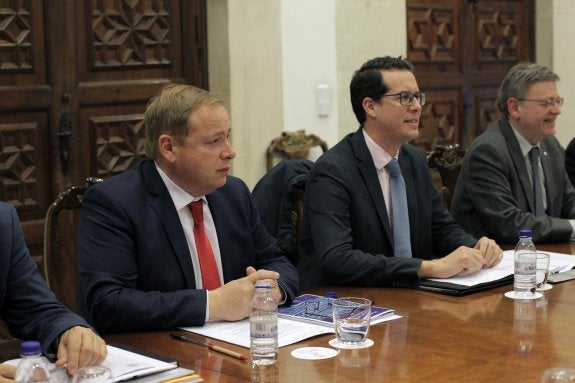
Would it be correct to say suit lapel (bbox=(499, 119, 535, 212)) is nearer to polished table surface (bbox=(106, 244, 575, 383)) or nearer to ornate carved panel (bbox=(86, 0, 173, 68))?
polished table surface (bbox=(106, 244, 575, 383))

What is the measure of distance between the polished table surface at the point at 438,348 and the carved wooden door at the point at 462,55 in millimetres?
3429

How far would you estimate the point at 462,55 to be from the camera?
6438mm

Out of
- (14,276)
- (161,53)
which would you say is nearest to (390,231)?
(14,276)

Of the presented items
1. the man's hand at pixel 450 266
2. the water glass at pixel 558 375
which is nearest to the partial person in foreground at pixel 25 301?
the water glass at pixel 558 375

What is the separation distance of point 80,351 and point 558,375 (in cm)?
105

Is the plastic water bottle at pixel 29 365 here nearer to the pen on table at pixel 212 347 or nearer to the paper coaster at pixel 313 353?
the pen on table at pixel 212 347

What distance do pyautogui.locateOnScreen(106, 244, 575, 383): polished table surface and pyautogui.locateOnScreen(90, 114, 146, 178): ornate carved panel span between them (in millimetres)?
2106

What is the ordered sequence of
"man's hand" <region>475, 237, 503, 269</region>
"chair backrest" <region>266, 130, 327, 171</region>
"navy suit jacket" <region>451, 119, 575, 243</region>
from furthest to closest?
1. "chair backrest" <region>266, 130, 327, 171</region>
2. "navy suit jacket" <region>451, 119, 575, 243</region>
3. "man's hand" <region>475, 237, 503, 269</region>

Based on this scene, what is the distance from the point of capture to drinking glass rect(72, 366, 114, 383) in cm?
205

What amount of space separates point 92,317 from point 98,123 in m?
2.04

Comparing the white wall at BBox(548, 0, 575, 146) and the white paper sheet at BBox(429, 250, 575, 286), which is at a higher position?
the white wall at BBox(548, 0, 575, 146)

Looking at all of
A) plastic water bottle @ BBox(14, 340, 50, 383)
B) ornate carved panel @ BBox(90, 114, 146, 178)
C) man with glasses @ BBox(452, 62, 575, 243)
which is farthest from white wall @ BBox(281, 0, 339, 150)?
plastic water bottle @ BBox(14, 340, 50, 383)

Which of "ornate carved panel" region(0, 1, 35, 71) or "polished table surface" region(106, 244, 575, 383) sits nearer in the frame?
"polished table surface" region(106, 244, 575, 383)

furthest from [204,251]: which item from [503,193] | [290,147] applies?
[290,147]
